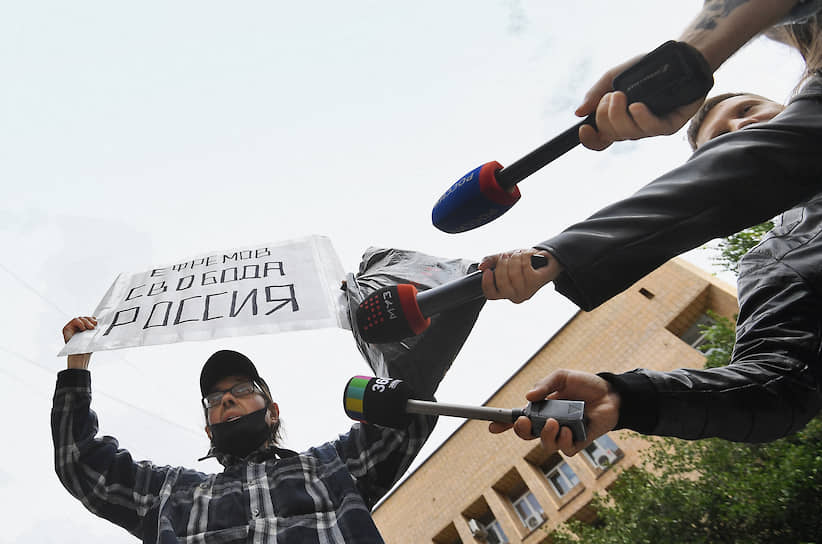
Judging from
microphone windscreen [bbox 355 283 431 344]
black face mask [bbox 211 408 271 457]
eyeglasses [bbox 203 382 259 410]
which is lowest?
microphone windscreen [bbox 355 283 431 344]

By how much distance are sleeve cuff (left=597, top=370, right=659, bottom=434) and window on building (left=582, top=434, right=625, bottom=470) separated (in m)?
13.9

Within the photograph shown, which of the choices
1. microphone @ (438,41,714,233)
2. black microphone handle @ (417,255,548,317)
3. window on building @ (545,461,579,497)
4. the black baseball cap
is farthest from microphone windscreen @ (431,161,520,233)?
window on building @ (545,461,579,497)

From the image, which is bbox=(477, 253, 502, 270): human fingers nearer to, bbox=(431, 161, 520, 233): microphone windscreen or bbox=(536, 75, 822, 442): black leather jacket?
bbox=(536, 75, 822, 442): black leather jacket

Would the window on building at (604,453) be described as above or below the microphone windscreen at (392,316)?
above

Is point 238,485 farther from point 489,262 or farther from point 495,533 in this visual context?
point 495,533

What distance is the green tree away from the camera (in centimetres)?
652

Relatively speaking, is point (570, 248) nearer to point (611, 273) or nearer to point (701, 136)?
point (611, 273)

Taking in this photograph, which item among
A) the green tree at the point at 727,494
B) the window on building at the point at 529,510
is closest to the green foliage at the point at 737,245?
the green tree at the point at 727,494

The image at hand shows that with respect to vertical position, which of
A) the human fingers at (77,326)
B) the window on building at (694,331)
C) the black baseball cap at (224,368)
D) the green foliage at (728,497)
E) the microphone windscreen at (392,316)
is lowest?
the green foliage at (728,497)

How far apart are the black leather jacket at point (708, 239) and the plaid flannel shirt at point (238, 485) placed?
1241 millimetres

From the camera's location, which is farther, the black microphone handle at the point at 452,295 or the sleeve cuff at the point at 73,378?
the sleeve cuff at the point at 73,378

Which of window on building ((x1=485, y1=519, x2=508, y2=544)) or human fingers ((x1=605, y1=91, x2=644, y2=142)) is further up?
window on building ((x1=485, y1=519, x2=508, y2=544))

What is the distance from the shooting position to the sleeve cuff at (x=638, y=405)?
4.38 feet

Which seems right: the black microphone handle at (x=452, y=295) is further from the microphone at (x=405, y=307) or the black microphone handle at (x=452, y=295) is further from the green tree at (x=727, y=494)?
the green tree at (x=727, y=494)
